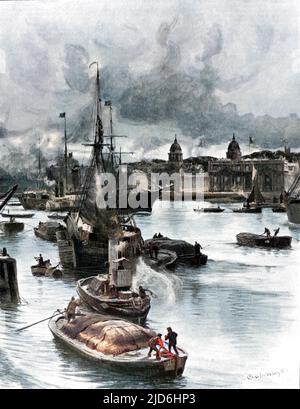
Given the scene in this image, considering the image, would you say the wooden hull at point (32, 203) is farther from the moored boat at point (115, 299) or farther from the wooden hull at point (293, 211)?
the wooden hull at point (293, 211)

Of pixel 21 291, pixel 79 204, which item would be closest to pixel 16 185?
pixel 79 204

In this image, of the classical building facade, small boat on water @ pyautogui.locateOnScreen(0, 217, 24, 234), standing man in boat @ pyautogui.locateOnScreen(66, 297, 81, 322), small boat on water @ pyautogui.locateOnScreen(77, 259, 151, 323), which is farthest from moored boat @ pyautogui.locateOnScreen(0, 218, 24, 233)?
the classical building facade

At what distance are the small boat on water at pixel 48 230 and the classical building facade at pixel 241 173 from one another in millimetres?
2359

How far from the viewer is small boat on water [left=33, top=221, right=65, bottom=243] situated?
391 inches

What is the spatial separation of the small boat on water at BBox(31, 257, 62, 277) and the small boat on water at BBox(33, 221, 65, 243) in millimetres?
470

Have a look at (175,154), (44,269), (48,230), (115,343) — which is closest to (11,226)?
(48,230)

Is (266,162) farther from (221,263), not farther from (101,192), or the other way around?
(101,192)

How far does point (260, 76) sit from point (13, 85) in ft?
11.1

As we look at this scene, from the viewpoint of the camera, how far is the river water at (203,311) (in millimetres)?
7832

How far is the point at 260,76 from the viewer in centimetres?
909

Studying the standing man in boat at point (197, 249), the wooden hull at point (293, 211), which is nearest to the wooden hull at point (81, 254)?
the standing man in boat at point (197, 249)

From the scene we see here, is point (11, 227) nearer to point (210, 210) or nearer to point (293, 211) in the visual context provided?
point (210, 210)

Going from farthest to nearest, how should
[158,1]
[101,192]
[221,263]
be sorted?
[101,192]
[221,263]
[158,1]

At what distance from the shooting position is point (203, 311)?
8.62m
